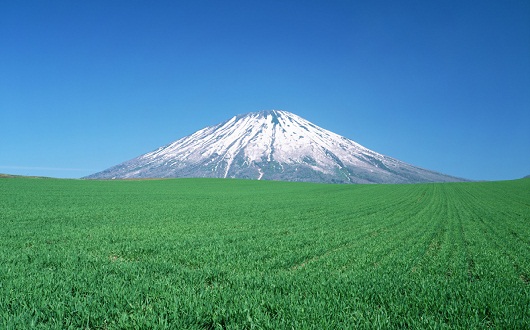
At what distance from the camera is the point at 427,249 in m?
13.5

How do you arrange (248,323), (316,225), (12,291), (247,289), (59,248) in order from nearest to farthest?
1. (248,323)
2. (12,291)
3. (247,289)
4. (59,248)
5. (316,225)

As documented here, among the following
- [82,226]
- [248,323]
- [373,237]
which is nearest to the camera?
[248,323]

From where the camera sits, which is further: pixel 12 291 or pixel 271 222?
pixel 271 222

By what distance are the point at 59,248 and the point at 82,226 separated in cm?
644

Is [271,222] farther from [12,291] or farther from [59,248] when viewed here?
[12,291]

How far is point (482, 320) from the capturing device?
550 cm

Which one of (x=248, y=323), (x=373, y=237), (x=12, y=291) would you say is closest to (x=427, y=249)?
(x=373, y=237)

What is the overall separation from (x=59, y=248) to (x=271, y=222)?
469 inches

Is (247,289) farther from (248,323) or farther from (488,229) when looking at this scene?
(488,229)

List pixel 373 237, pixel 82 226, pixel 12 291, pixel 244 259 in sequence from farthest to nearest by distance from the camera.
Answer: pixel 82 226 → pixel 373 237 → pixel 244 259 → pixel 12 291

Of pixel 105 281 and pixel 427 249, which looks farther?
pixel 427 249

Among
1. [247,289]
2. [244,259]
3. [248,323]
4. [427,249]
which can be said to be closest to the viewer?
[248,323]

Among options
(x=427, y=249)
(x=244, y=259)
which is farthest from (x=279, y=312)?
(x=427, y=249)

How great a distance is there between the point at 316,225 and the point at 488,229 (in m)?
10.4
